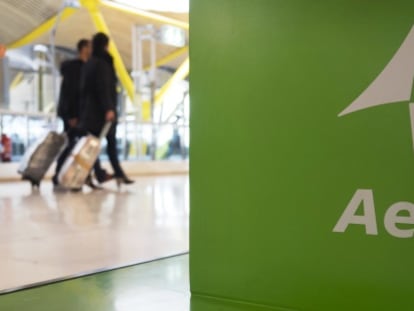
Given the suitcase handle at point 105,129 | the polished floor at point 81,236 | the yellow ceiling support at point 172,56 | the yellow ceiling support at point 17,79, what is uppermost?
the yellow ceiling support at point 172,56

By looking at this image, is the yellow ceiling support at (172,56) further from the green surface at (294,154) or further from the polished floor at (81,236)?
the green surface at (294,154)

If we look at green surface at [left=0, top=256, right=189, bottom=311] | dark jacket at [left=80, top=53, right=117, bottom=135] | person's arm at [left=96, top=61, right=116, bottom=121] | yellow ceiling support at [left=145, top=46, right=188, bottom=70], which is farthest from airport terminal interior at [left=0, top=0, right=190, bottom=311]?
yellow ceiling support at [left=145, top=46, right=188, bottom=70]

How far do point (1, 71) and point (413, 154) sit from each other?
9372 mm

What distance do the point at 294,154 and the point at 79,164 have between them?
170 inches

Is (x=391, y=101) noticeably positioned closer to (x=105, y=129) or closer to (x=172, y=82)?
(x=105, y=129)

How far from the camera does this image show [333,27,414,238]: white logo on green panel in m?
0.89

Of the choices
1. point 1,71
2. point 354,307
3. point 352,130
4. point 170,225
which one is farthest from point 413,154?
point 1,71

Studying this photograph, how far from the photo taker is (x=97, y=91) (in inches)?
204

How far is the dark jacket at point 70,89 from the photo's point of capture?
5.61 metres

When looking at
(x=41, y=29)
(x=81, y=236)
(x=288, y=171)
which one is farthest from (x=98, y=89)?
(x=41, y=29)

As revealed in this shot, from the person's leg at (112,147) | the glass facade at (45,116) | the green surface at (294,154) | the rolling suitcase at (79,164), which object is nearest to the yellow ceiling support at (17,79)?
the glass facade at (45,116)

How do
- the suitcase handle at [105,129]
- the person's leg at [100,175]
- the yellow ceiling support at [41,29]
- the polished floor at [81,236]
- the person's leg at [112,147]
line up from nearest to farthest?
the polished floor at [81,236] → the suitcase handle at [105,129] → the person's leg at [112,147] → the person's leg at [100,175] → the yellow ceiling support at [41,29]

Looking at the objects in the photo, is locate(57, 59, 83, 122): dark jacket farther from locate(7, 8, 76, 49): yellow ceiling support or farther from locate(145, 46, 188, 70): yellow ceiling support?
locate(145, 46, 188, 70): yellow ceiling support

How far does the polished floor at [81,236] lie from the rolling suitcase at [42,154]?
158 centimetres
